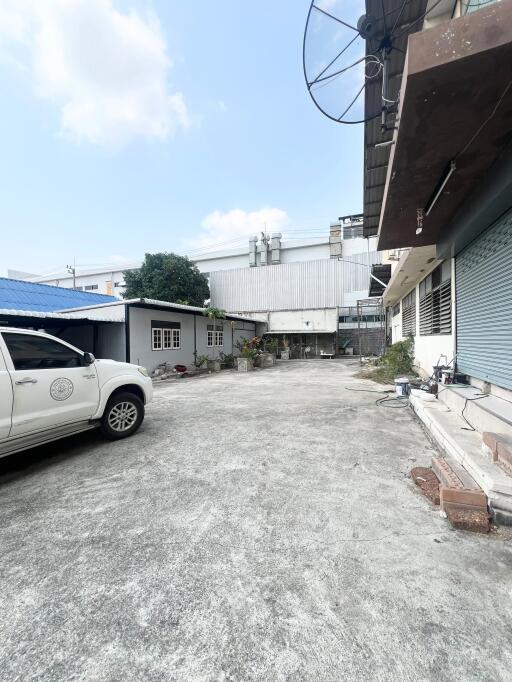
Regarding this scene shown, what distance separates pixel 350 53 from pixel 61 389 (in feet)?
17.6

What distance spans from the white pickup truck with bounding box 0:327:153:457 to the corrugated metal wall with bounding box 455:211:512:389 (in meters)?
4.94

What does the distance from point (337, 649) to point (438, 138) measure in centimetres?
393

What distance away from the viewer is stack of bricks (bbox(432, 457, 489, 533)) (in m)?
2.16

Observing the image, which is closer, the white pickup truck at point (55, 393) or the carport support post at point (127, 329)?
the white pickup truck at point (55, 393)

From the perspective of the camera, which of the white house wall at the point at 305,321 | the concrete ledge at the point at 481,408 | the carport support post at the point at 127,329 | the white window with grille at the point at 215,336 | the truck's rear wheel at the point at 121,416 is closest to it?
the concrete ledge at the point at 481,408

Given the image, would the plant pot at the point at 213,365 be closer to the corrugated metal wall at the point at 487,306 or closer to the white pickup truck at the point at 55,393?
the white pickup truck at the point at 55,393

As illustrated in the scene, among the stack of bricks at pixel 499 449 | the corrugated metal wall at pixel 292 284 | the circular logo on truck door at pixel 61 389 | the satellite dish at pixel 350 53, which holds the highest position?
the corrugated metal wall at pixel 292 284

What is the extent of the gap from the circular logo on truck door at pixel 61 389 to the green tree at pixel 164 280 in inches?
915

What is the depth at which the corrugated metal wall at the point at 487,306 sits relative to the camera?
3.62 m

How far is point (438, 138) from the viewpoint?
2904mm

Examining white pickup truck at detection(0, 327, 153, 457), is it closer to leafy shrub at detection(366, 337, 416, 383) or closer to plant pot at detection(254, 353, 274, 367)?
leafy shrub at detection(366, 337, 416, 383)

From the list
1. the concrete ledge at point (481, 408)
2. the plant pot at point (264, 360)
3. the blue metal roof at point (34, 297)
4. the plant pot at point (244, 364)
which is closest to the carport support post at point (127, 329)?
the plant pot at point (244, 364)

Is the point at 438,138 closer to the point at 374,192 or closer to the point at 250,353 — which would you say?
the point at 374,192

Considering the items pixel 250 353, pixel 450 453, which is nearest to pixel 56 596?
pixel 450 453
